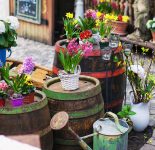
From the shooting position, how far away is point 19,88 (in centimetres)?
417

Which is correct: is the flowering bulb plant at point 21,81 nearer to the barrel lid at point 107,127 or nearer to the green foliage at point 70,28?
the barrel lid at point 107,127

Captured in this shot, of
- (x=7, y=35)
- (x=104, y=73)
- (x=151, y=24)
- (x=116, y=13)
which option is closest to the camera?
(x=7, y=35)

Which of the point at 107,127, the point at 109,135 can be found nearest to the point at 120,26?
the point at 107,127

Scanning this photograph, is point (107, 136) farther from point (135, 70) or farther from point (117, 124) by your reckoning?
point (135, 70)

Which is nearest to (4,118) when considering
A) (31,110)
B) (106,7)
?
(31,110)

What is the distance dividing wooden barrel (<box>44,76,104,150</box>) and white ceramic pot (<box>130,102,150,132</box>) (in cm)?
80

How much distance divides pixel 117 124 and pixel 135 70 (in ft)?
3.38

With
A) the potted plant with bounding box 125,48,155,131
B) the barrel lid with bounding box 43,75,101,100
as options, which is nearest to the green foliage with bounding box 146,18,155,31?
the potted plant with bounding box 125,48,155,131

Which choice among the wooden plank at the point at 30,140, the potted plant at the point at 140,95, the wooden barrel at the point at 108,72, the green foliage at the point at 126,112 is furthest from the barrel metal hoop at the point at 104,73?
the wooden plank at the point at 30,140

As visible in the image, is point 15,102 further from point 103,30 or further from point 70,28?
point 103,30

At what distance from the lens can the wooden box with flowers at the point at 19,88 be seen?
405 centimetres

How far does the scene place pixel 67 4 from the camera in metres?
10.2

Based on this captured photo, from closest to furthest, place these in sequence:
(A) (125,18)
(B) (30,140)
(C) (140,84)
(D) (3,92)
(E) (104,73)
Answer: (B) (30,140) → (D) (3,92) → (E) (104,73) → (C) (140,84) → (A) (125,18)

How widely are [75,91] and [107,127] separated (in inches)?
19.4
